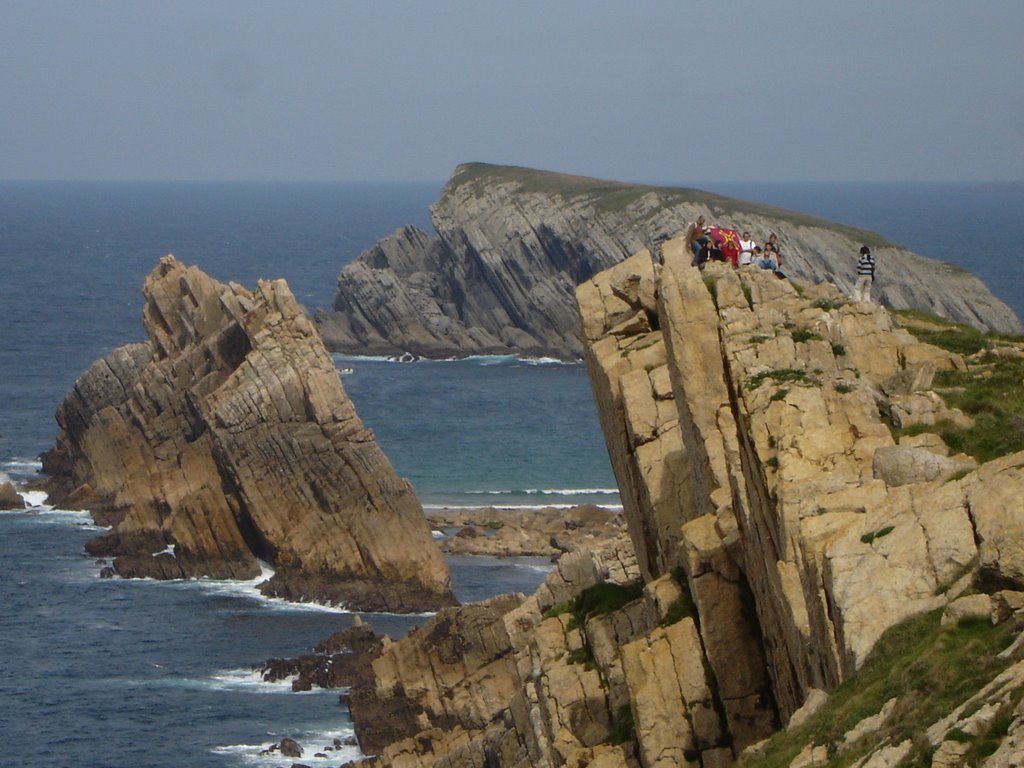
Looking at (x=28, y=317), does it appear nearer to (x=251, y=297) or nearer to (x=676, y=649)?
(x=251, y=297)

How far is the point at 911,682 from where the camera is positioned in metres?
19.2

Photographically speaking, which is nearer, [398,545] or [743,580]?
[743,580]

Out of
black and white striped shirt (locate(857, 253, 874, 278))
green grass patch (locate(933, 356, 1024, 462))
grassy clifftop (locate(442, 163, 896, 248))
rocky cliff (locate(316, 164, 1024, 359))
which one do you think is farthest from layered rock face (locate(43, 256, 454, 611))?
grassy clifftop (locate(442, 163, 896, 248))

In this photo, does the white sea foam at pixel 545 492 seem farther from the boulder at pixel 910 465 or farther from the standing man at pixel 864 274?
the boulder at pixel 910 465

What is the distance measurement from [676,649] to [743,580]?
5.91 feet

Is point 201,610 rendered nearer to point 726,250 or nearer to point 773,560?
point 726,250

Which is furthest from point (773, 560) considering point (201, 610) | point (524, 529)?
point (524, 529)

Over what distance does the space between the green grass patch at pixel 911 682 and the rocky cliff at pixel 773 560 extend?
1.5 inches

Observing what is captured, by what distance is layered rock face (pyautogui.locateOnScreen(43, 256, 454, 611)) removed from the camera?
80.5m

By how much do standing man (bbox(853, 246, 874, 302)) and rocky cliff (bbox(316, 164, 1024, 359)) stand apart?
114 m

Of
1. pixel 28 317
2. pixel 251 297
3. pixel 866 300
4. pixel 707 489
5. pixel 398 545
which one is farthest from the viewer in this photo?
pixel 28 317

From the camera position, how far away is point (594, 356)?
3941cm

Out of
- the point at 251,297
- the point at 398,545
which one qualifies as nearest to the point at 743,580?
the point at 398,545

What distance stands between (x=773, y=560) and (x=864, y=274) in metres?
14.3
